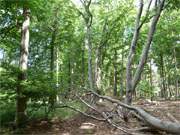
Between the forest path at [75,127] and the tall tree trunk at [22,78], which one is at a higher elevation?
the tall tree trunk at [22,78]

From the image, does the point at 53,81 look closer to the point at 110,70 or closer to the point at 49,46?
the point at 49,46

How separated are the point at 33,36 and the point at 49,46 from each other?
1.39m

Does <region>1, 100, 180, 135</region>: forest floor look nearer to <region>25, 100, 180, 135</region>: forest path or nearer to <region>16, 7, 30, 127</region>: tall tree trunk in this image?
<region>25, 100, 180, 135</region>: forest path

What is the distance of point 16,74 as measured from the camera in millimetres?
10727

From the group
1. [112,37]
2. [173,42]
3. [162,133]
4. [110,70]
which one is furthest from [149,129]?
[110,70]

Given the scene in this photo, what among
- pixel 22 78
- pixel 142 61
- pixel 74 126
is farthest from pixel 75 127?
pixel 142 61

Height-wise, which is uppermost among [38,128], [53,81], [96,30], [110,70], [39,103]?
[96,30]

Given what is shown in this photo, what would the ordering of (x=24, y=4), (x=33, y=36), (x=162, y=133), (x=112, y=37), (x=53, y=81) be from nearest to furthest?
(x=162, y=133) < (x=24, y=4) < (x=53, y=81) < (x=33, y=36) < (x=112, y=37)

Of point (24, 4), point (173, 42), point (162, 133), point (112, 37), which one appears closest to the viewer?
point (162, 133)

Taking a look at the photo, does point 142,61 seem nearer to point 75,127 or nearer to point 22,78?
point 75,127

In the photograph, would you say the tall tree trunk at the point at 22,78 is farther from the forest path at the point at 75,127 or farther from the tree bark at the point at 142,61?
the tree bark at the point at 142,61

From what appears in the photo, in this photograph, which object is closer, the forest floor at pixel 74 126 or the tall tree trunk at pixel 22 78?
the forest floor at pixel 74 126

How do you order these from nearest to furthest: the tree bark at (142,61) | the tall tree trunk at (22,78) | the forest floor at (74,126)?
1. the forest floor at (74,126)
2. the tree bark at (142,61)
3. the tall tree trunk at (22,78)

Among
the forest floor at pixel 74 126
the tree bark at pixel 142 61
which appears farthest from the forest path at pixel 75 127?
the tree bark at pixel 142 61
